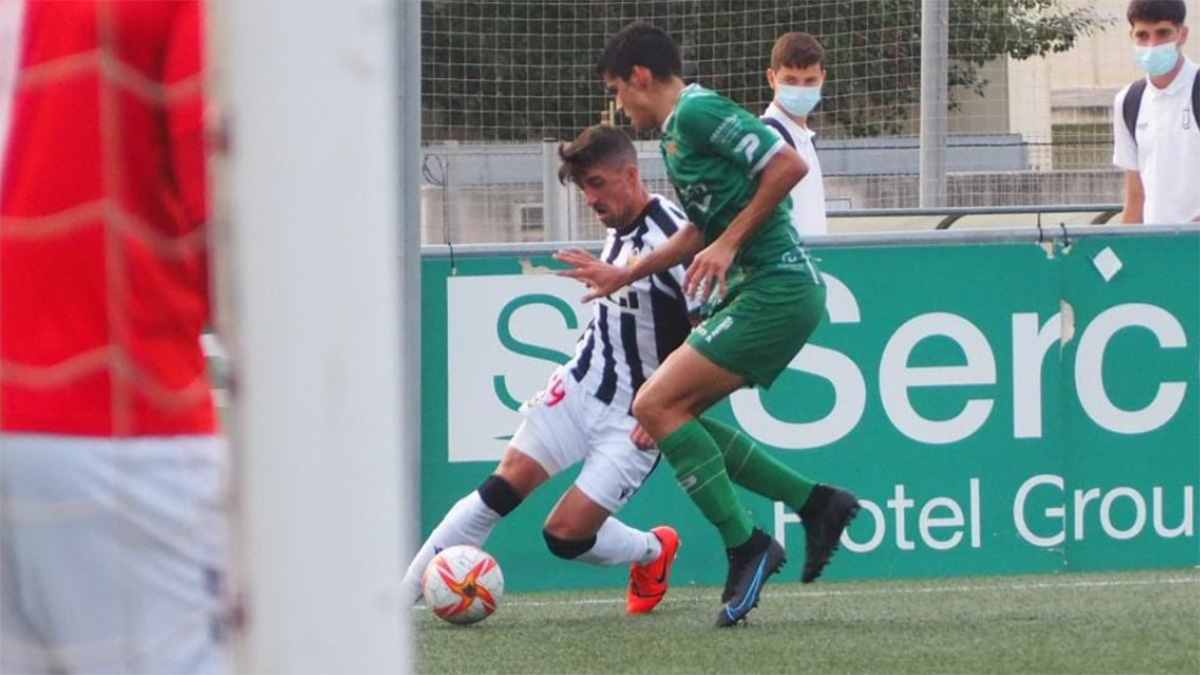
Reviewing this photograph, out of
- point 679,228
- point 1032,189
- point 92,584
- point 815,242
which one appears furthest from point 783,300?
point 1032,189

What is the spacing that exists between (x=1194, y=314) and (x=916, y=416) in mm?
1098

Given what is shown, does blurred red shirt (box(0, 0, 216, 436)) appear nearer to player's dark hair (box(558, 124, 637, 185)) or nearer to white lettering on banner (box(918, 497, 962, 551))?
player's dark hair (box(558, 124, 637, 185))

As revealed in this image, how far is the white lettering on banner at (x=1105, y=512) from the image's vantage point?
8000 millimetres

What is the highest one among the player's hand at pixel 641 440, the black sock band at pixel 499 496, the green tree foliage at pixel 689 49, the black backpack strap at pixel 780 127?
the green tree foliage at pixel 689 49

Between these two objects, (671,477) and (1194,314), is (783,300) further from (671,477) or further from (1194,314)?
(1194,314)

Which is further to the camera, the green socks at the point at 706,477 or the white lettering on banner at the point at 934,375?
the white lettering on banner at the point at 934,375

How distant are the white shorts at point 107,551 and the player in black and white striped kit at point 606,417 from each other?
451 cm

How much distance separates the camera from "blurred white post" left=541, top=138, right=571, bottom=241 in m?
10.7

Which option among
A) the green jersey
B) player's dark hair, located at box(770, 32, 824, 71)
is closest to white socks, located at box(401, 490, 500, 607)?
the green jersey

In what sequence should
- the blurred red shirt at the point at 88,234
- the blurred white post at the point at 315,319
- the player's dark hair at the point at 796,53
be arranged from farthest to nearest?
1. the player's dark hair at the point at 796,53
2. the blurred red shirt at the point at 88,234
3. the blurred white post at the point at 315,319

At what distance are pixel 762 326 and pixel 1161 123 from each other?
312 centimetres

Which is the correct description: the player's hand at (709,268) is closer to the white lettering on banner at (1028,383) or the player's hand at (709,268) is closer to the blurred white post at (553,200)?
the white lettering on banner at (1028,383)

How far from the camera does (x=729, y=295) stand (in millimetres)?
6637

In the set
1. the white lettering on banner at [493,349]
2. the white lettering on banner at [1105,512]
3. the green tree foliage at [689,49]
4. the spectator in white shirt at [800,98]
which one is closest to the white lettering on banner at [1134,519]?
the white lettering on banner at [1105,512]
